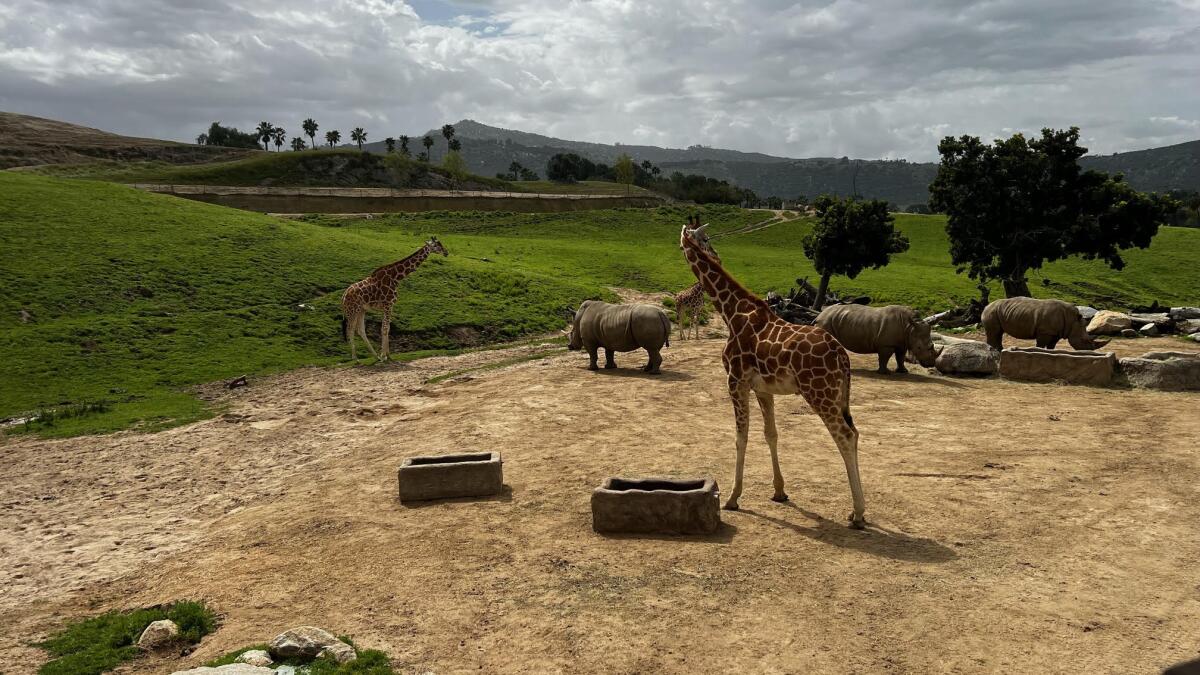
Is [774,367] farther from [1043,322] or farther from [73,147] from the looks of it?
[73,147]

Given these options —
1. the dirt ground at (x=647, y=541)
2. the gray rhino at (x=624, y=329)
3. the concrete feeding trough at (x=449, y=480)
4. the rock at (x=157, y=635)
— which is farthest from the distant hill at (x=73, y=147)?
the rock at (x=157, y=635)

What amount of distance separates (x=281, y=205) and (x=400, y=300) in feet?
133

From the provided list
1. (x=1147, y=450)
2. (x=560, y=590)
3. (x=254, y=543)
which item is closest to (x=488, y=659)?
(x=560, y=590)

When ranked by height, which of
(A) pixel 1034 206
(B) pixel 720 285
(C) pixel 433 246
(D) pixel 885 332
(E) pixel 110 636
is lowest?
(E) pixel 110 636

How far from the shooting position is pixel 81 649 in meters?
8.32

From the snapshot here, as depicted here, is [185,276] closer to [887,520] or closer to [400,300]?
[400,300]

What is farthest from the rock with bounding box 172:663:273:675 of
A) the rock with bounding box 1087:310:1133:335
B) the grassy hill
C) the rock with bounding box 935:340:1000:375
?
the rock with bounding box 1087:310:1133:335

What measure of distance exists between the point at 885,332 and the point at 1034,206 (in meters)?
16.4

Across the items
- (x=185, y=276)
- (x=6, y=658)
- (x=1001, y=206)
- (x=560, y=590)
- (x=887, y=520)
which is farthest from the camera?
(x=1001, y=206)

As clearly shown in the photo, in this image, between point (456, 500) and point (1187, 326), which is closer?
point (456, 500)

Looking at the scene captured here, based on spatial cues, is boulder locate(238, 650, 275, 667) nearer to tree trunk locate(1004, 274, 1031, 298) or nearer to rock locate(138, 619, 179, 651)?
rock locate(138, 619, 179, 651)

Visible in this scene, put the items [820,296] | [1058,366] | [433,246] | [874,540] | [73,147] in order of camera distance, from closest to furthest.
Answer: [874,540], [1058,366], [433,246], [820,296], [73,147]

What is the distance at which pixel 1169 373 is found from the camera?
18.8m

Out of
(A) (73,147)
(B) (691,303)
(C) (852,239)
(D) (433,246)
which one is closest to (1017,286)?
(C) (852,239)
